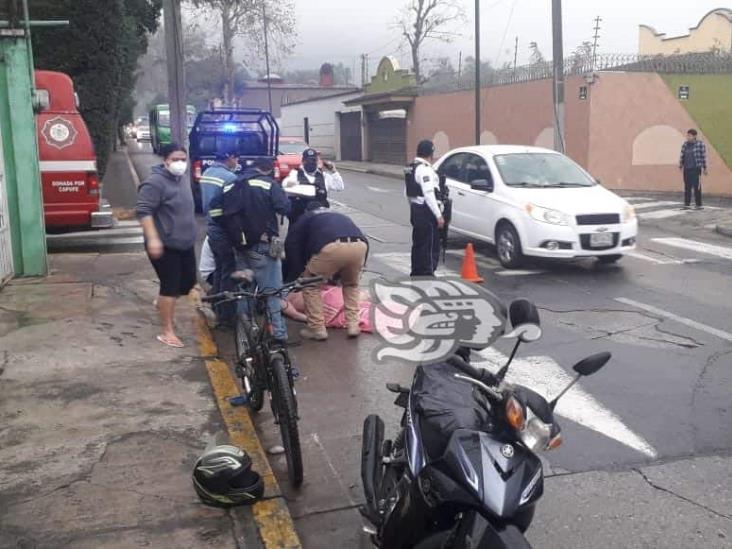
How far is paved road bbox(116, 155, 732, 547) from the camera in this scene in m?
4.06

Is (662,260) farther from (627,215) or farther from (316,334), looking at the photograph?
(316,334)

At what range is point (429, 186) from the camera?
29.2ft

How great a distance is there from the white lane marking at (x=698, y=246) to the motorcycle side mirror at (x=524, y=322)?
9931 millimetres

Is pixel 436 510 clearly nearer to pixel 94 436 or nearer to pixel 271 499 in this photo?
pixel 271 499

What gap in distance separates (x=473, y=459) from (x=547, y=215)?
26.7 feet

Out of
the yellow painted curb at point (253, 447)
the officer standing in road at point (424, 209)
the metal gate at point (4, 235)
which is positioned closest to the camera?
the yellow painted curb at point (253, 447)

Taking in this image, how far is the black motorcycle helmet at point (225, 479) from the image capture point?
13.0 ft

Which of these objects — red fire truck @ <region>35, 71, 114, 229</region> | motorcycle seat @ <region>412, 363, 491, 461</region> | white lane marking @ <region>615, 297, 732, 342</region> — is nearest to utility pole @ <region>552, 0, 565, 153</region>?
white lane marking @ <region>615, 297, 732, 342</region>

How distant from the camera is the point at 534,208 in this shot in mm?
10477

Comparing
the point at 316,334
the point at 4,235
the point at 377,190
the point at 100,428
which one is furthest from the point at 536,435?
the point at 377,190

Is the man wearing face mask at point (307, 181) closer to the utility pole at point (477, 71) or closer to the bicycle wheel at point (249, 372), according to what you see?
the bicycle wheel at point (249, 372)

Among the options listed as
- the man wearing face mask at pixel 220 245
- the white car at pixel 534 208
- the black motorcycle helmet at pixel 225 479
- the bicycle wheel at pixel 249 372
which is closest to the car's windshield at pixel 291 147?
the white car at pixel 534 208

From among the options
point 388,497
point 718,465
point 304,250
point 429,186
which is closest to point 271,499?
point 388,497

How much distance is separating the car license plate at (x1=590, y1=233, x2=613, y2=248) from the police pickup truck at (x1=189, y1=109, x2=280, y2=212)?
9.26 m
